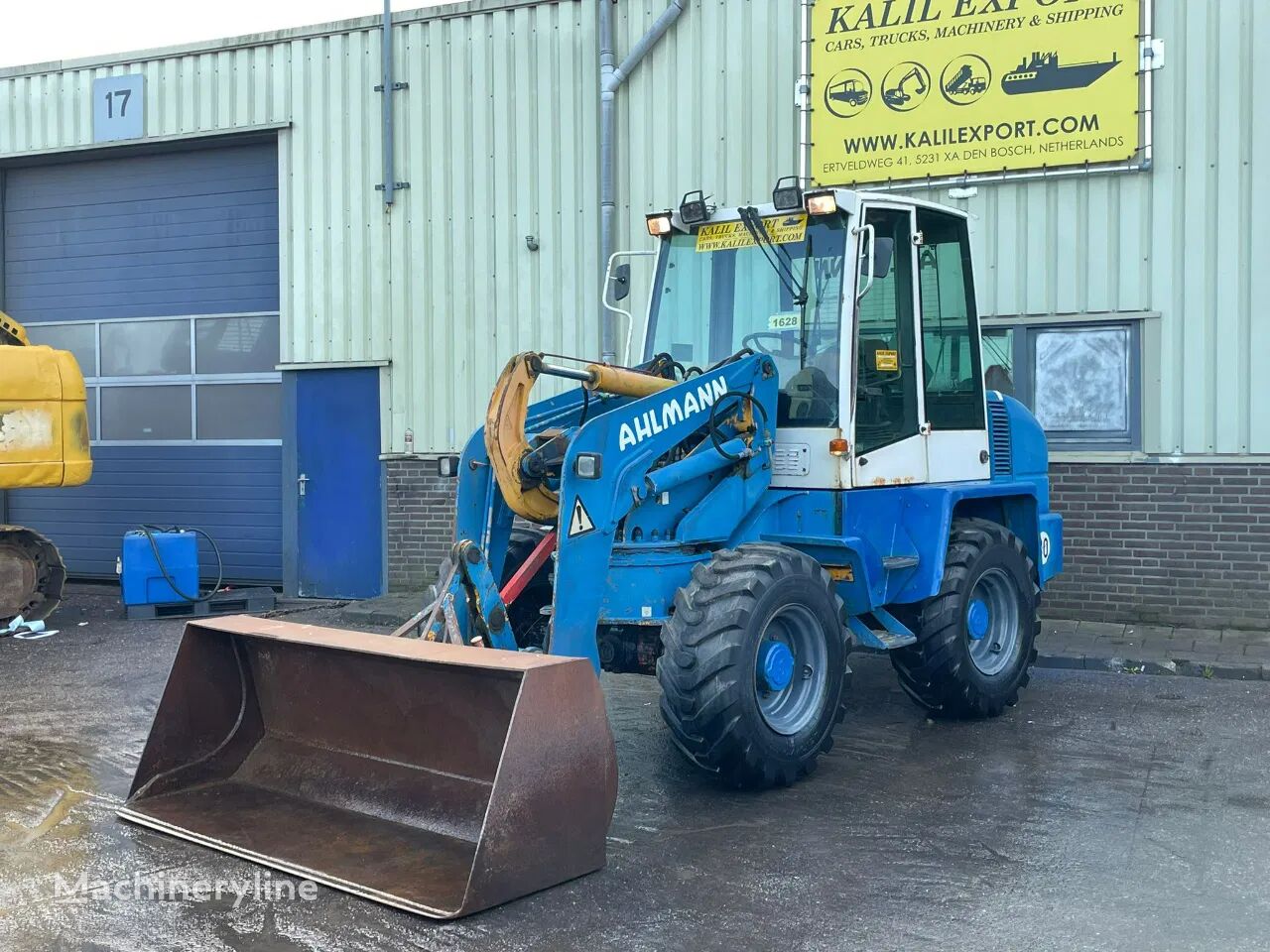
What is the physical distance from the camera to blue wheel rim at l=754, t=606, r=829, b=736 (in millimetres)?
6430

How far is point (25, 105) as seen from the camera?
50.7 ft

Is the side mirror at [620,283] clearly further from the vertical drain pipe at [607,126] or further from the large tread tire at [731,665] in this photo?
the vertical drain pipe at [607,126]

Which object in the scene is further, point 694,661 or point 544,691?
point 694,661

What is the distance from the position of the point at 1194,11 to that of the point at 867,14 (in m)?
2.67

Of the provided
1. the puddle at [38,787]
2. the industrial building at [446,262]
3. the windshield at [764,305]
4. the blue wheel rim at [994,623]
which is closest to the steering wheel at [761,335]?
the windshield at [764,305]

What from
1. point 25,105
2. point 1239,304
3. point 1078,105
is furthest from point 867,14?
point 25,105

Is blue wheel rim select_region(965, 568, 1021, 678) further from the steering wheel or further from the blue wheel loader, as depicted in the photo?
the steering wheel

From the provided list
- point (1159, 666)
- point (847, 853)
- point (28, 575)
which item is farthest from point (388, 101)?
point (847, 853)

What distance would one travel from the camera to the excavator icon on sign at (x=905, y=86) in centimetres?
1167

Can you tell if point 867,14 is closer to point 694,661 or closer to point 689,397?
point 689,397

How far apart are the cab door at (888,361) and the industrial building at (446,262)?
13.1 feet

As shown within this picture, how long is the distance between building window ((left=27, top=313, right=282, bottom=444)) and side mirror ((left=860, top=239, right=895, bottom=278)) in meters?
8.98

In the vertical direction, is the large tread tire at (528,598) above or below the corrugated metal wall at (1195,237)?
below

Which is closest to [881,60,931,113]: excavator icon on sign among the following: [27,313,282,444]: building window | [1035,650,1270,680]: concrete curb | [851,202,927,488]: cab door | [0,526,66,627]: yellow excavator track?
[851,202,927,488]: cab door
